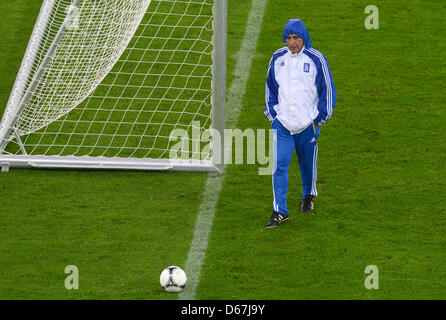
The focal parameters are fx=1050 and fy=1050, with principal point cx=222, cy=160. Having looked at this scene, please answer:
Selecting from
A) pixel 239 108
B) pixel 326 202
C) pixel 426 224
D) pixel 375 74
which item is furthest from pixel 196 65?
pixel 426 224

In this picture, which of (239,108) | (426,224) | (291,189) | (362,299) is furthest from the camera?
(239,108)

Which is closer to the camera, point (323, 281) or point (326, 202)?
point (323, 281)

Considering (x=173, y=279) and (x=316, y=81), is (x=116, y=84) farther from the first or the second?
(x=173, y=279)

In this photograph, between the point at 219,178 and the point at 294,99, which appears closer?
the point at 294,99

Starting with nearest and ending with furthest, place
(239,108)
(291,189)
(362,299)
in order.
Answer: (362,299) < (291,189) < (239,108)

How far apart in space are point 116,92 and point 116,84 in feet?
0.48

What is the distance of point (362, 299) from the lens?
7543 mm

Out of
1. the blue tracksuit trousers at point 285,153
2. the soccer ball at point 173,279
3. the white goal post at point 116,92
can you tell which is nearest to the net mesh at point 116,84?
the white goal post at point 116,92

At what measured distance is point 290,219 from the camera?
8.55 metres

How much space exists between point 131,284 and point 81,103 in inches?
116

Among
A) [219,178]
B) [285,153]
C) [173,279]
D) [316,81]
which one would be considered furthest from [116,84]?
[173,279]

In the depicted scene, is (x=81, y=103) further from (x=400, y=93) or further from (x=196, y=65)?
(x=400, y=93)

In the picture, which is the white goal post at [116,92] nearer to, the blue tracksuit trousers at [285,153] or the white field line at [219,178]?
the white field line at [219,178]

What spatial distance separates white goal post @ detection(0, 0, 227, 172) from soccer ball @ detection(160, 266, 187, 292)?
67.1 inches
